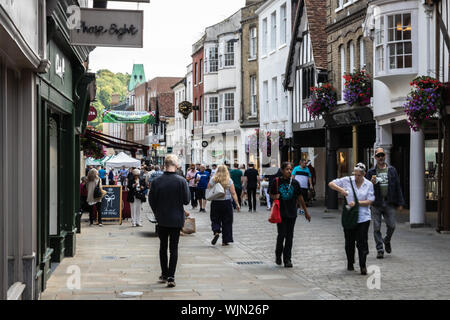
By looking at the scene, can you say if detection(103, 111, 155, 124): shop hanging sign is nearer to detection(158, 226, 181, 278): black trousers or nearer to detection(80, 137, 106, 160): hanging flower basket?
detection(80, 137, 106, 160): hanging flower basket

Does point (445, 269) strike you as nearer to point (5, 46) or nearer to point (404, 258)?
point (404, 258)

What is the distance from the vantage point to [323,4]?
31.2m

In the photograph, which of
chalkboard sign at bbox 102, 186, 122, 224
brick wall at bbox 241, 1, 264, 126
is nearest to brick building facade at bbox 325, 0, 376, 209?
chalkboard sign at bbox 102, 186, 122, 224

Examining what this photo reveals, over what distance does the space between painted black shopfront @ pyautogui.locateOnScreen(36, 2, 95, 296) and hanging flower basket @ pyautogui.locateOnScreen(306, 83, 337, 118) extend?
42.9 ft

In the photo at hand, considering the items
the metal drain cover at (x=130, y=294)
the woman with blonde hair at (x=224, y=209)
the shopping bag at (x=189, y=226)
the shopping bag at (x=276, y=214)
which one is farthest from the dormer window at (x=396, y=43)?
the metal drain cover at (x=130, y=294)

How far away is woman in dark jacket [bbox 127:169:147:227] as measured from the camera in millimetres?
21594

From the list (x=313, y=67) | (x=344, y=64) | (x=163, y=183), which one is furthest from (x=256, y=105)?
(x=163, y=183)

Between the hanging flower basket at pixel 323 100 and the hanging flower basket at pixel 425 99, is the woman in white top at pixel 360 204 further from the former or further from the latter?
the hanging flower basket at pixel 323 100

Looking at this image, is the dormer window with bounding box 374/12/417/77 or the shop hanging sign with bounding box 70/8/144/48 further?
the dormer window with bounding box 374/12/417/77

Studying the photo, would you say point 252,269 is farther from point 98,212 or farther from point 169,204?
point 98,212

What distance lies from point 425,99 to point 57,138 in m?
9.16

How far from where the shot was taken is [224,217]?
16609 mm
